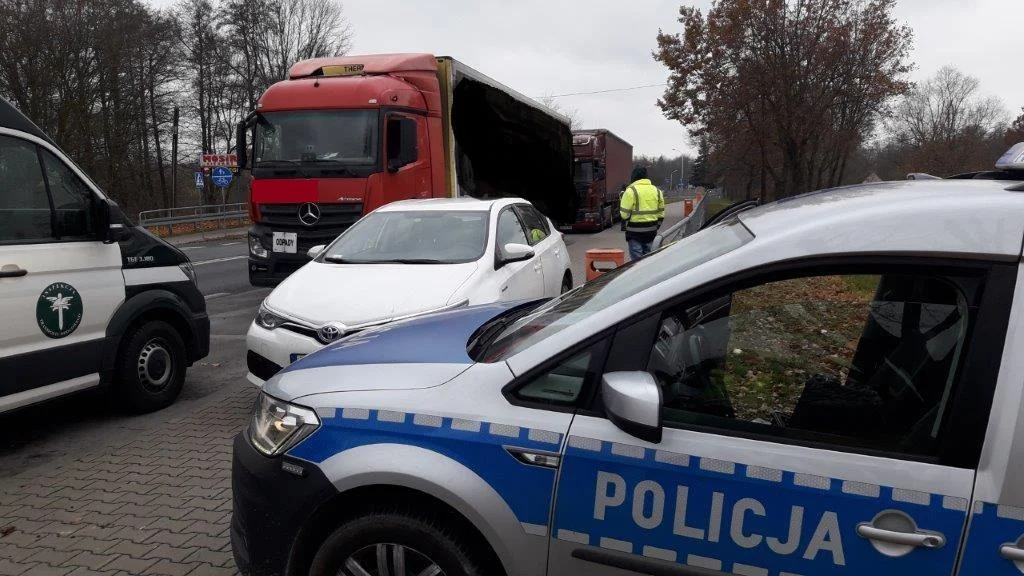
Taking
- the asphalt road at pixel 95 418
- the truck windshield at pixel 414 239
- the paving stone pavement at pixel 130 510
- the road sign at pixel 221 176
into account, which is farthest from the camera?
the road sign at pixel 221 176

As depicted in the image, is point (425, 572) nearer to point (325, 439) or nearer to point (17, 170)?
point (325, 439)

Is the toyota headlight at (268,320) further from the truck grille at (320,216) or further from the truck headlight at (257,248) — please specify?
the truck headlight at (257,248)

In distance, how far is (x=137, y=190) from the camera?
105 feet

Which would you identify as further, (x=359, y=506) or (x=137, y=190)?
(x=137, y=190)

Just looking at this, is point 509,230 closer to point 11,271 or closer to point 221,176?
point 11,271

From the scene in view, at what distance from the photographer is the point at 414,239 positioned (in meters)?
6.59

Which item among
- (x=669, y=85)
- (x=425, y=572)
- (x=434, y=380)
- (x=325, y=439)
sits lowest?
(x=425, y=572)

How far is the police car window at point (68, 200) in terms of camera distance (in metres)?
5.06

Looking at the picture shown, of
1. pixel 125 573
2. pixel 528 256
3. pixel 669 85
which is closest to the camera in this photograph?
pixel 125 573

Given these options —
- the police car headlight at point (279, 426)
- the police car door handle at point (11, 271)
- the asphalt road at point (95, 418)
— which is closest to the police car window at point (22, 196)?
the police car door handle at point (11, 271)

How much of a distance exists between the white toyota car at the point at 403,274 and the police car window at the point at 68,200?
131cm

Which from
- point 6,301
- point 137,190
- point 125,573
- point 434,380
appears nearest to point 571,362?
point 434,380

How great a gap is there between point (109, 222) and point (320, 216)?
4.72 m

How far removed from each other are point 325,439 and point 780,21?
23765mm
